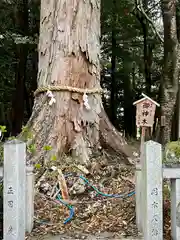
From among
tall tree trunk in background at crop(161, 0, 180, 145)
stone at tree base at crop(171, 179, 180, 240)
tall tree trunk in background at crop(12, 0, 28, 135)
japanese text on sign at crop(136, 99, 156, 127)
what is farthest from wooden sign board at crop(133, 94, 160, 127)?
tall tree trunk in background at crop(12, 0, 28, 135)

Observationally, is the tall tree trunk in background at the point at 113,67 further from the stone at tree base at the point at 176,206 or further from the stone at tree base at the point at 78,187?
the stone at tree base at the point at 176,206

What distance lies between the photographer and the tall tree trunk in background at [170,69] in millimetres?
7148

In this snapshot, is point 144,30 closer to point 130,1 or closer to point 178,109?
point 130,1

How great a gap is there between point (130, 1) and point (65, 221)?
8599 mm

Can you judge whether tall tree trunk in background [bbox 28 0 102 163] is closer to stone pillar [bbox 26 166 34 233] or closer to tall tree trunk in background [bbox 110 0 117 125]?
stone pillar [bbox 26 166 34 233]

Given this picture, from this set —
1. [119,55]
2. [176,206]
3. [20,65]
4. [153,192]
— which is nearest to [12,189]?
[153,192]

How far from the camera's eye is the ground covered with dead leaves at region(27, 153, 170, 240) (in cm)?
319

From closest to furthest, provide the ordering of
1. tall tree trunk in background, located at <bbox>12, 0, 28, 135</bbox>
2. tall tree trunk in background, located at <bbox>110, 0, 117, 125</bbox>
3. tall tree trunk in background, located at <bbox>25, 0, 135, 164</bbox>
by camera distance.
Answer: tall tree trunk in background, located at <bbox>25, 0, 135, 164</bbox>, tall tree trunk in background, located at <bbox>12, 0, 28, 135</bbox>, tall tree trunk in background, located at <bbox>110, 0, 117, 125</bbox>

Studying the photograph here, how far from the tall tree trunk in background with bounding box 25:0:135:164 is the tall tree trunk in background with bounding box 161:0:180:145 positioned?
262 cm

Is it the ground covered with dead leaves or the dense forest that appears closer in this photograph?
the ground covered with dead leaves

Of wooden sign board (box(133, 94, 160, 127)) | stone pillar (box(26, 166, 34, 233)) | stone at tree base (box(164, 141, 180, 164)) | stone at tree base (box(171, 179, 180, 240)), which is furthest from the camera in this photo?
wooden sign board (box(133, 94, 160, 127))

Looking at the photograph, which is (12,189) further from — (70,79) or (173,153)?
(70,79)

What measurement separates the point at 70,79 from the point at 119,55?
7.97 metres

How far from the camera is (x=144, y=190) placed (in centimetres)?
256
